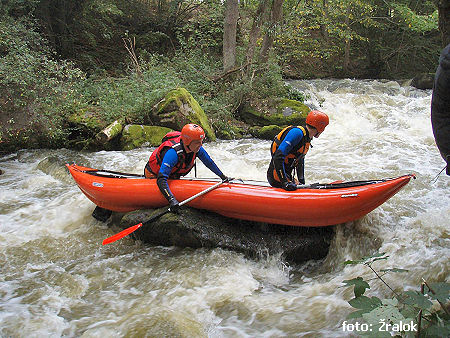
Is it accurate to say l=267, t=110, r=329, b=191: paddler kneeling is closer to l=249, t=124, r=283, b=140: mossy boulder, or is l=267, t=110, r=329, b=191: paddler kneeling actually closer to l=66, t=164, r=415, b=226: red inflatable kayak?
l=66, t=164, r=415, b=226: red inflatable kayak

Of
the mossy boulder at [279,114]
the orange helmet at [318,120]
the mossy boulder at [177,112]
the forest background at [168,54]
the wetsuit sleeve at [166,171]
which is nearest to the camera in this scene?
the orange helmet at [318,120]

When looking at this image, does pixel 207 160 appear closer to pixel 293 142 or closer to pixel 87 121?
pixel 293 142

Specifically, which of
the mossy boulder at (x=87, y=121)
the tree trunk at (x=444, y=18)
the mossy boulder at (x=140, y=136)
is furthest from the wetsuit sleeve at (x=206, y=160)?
the mossy boulder at (x=87, y=121)

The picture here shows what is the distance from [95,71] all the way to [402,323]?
34.2ft

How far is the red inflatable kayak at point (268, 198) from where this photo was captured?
10.5 feet

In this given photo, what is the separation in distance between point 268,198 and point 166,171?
1056 mm

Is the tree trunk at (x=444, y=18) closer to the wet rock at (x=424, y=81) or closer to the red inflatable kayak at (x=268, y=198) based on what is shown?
the red inflatable kayak at (x=268, y=198)

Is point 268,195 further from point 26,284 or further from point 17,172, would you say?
point 17,172

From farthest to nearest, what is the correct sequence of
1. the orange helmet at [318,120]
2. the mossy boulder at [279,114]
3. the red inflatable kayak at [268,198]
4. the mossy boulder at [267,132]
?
the mossy boulder at [279,114] < the mossy boulder at [267,132] < the orange helmet at [318,120] < the red inflatable kayak at [268,198]

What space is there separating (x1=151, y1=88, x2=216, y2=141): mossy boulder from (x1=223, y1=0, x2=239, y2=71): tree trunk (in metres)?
3.01

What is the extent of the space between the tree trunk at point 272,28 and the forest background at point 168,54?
0.12 feet

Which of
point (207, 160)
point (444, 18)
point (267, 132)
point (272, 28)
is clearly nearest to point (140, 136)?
point (267, 132)

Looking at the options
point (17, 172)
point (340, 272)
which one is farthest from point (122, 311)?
point (17, 172)

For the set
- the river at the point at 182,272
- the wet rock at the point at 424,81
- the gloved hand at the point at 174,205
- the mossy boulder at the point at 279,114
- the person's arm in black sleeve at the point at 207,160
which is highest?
the wet rock at the point at 424,81
